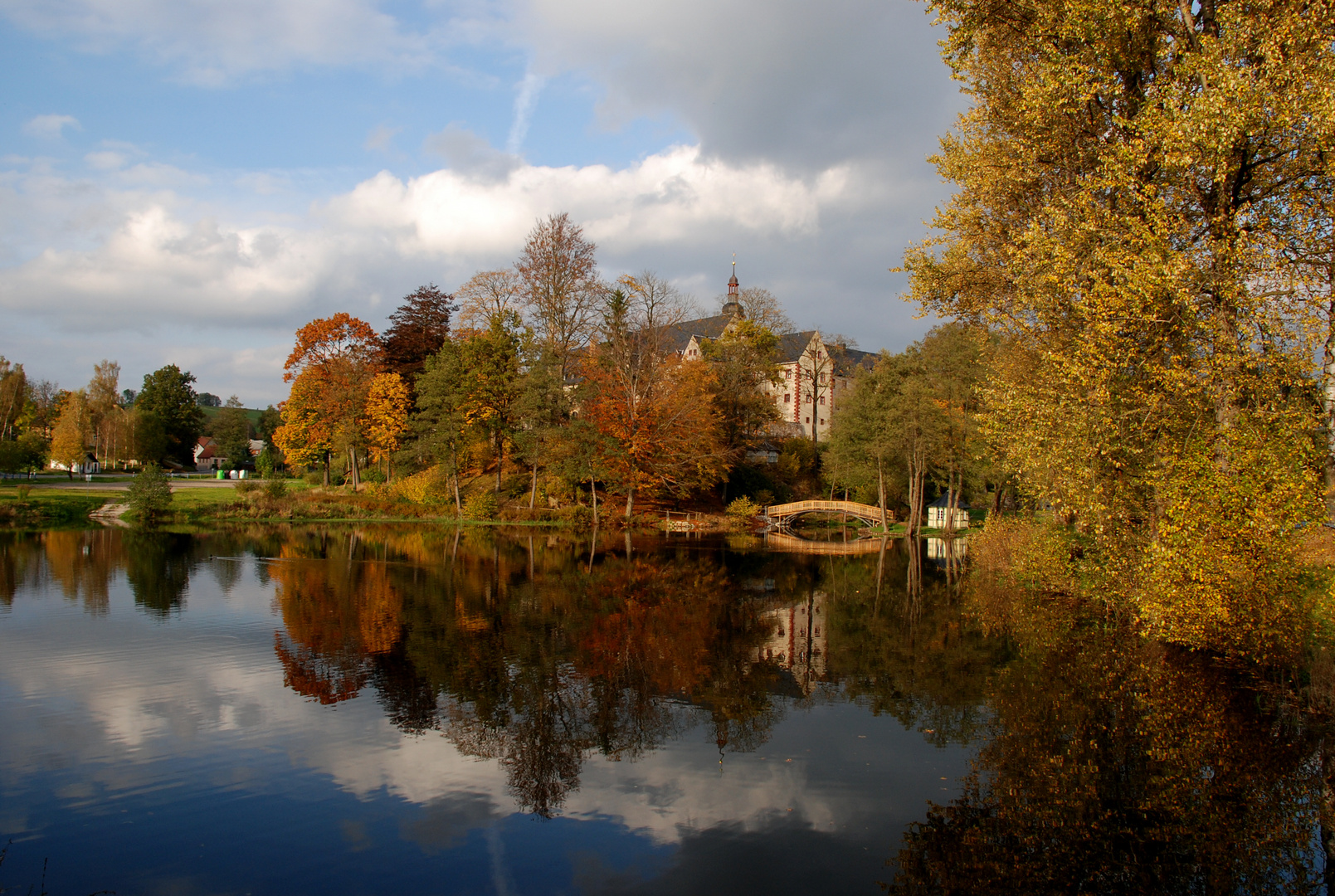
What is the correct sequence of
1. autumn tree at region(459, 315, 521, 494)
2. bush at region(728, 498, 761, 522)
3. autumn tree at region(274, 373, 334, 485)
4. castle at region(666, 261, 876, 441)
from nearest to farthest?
autumn tree at region(459, 315, 521, 494)
bush at region(728, 498, 761, 522)
autumn tree at region(274, 373, 334, 485)
castle at region(666, 261, 876, 441)

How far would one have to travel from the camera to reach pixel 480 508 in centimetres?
4034

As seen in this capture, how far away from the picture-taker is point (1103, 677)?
1134cm

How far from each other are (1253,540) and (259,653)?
14438 mm

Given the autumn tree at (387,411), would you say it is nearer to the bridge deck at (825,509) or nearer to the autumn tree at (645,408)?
the autumn tree at (645,408)

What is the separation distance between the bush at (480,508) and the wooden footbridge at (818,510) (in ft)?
51.8

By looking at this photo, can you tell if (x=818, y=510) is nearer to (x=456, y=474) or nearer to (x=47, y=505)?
(x=456, y=474)

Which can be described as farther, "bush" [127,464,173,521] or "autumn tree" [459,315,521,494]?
"autumn tree" [459,315,521,494]

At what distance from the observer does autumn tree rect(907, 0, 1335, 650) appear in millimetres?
10203

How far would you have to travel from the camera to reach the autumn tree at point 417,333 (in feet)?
161

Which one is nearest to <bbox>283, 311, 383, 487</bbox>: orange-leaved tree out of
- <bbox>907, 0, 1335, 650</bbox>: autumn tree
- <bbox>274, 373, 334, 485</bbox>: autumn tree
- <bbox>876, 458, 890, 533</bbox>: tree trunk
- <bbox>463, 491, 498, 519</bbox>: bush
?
<bbox>274, 373, 334, 485</bbox>: autumn tree

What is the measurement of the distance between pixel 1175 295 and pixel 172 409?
81360mm

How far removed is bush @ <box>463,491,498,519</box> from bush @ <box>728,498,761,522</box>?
13195 mm

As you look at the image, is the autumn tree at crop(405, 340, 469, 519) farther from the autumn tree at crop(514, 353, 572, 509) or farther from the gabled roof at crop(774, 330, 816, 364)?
the gabled roof at crop(774, 330, 816, 364)

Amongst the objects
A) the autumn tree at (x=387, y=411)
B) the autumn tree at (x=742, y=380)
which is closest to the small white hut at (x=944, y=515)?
the autumn tree at (x=742, y=380)
